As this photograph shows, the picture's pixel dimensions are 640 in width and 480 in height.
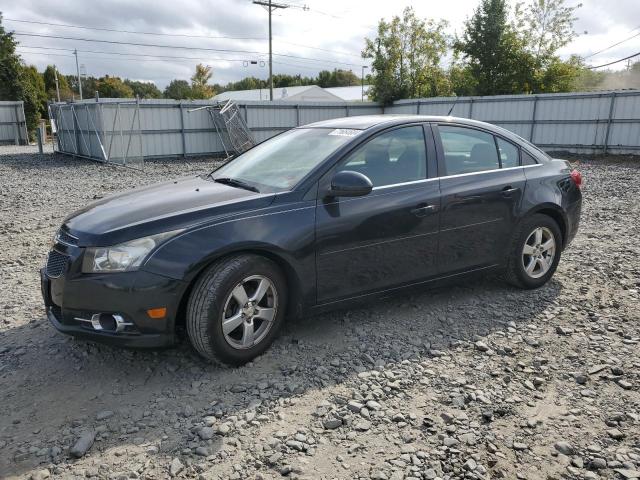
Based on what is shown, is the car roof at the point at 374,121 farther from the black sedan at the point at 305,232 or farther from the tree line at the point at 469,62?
the tree line at the point at 469,62

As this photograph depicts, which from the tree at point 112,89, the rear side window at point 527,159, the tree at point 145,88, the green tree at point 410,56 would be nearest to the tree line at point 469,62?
the green tree at point 410,56

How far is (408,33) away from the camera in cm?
3397

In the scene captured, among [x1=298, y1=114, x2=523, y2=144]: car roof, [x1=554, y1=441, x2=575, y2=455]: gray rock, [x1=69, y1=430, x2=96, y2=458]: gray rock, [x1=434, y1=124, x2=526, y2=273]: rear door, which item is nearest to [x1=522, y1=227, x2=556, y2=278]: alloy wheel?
[x1=434, y1=124, x2=526, y2=273]: rear door

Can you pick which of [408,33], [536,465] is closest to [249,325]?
[536,465]

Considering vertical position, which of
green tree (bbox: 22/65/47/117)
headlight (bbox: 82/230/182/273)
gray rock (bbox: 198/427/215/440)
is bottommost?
gray rock (bbox: 198/427/215/440)

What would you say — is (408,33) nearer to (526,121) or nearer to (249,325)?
(526,121)

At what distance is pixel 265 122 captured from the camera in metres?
23.2

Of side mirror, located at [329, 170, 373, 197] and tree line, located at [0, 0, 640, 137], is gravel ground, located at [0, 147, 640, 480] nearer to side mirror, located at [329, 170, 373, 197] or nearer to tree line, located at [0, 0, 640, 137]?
side mirror, located at [329, 170, 373, 197]

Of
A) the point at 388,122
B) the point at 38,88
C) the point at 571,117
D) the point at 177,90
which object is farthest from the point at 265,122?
the point at 177,90

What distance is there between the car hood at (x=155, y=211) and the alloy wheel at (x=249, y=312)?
503mm

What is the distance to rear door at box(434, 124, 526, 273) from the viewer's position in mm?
4215

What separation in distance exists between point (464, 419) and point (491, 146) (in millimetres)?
2650

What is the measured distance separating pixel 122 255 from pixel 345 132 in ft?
6.50

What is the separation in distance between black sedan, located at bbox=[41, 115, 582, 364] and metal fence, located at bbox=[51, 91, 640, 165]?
1598cm
